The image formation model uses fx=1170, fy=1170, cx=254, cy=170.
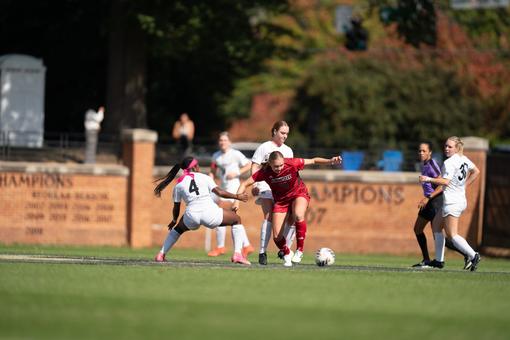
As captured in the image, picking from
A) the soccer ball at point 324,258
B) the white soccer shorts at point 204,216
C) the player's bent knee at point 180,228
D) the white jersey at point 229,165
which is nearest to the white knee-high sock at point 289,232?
the soccer ball at point 324,258

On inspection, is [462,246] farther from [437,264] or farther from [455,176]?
[455,176]

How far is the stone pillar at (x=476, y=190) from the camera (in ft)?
92.1

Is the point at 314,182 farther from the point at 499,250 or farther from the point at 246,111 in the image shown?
the point at 246,111

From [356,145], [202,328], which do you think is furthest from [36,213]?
[356,145]

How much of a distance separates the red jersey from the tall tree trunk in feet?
57.4

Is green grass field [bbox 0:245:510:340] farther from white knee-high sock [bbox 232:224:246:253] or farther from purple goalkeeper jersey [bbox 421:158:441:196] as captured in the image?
purple goalkeeper jersey [bbox 421:158:441:196]

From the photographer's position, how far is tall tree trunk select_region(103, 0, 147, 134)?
110 ft

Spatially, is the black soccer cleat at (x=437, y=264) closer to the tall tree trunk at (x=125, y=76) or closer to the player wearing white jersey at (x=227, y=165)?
the player wearing white jersey at (x=227, y=165)

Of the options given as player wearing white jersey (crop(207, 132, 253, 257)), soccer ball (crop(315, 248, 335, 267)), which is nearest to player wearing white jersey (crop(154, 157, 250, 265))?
soccer ball (crop(315, 248, 335, 267))

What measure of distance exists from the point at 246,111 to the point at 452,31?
1058 cm

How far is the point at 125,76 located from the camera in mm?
33594

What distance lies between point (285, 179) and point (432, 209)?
3.06 m

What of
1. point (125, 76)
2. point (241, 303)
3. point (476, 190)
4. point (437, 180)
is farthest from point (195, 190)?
point (125, 76)

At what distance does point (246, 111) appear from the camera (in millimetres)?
57125
